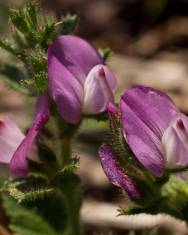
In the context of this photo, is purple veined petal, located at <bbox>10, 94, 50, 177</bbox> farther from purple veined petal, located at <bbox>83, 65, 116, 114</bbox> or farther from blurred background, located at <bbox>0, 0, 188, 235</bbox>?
blurred background, located at <bbox>0, 0, 188, 235</bbox>

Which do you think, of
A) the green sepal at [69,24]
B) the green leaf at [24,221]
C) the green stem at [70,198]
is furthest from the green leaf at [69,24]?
the green leaf at [24,221]

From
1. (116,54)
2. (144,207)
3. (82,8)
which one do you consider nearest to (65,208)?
(144,207)

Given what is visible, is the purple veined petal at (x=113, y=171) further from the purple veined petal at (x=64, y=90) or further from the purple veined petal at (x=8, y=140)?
the purple veined petal at (x=8, y=140)

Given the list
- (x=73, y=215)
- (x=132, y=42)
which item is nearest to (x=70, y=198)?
(x=73, y=215)

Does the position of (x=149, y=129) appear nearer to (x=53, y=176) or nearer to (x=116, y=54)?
(x=53, y=176)

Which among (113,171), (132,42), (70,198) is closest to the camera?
(113,171)

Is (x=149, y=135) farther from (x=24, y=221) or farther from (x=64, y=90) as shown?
(x=24, y=221)
